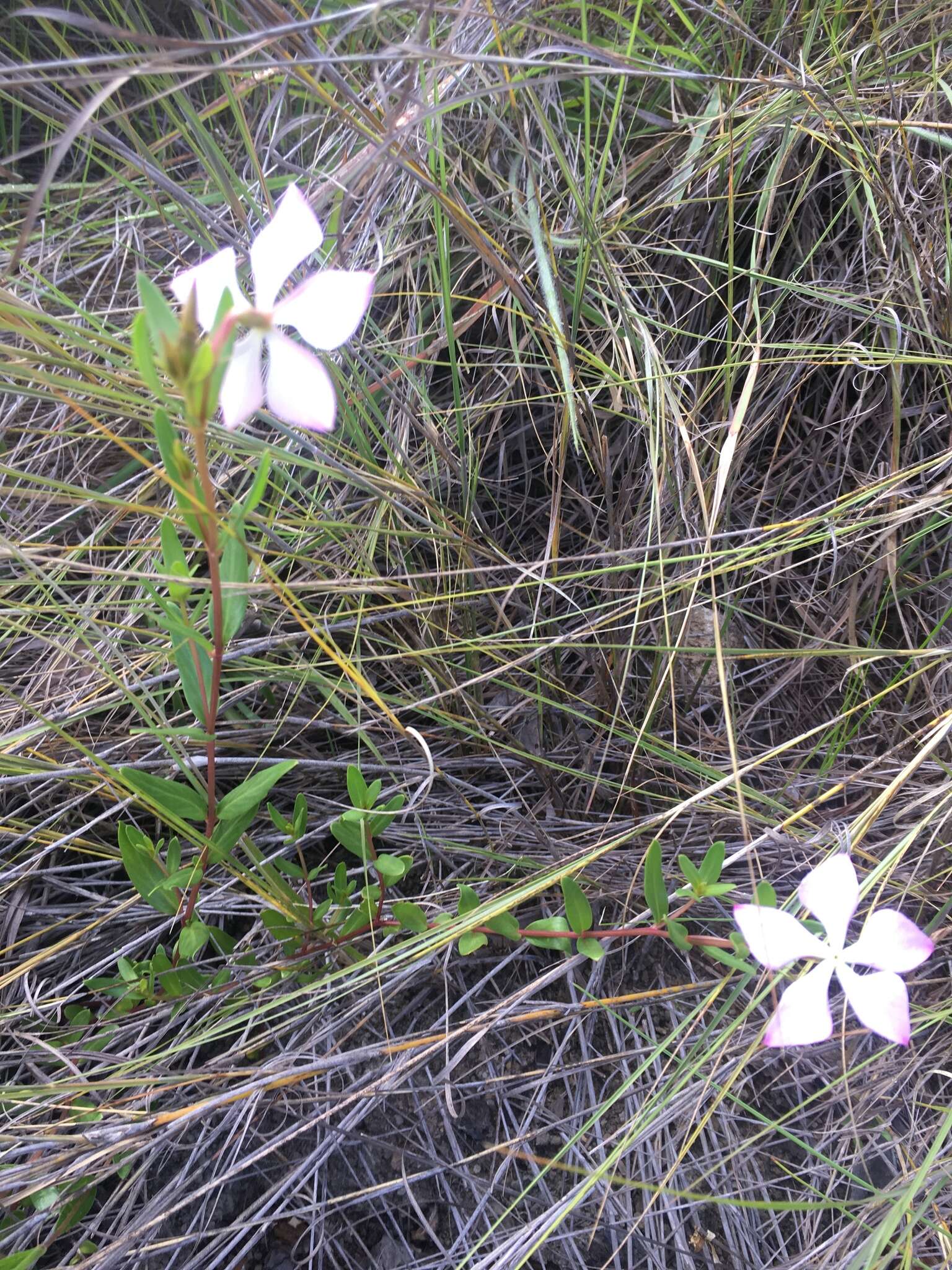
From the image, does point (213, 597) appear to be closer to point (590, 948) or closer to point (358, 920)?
point (358, 920)

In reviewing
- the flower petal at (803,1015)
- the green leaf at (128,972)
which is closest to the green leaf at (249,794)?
the green leaf at (128,972)

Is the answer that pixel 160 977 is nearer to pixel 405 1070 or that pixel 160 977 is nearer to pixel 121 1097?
pixel 121 1097

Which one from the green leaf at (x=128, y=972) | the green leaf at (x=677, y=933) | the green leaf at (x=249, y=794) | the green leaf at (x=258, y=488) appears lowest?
the green leaf at (x=128, y=972)

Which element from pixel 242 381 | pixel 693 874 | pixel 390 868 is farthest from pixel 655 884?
pixel 242 381

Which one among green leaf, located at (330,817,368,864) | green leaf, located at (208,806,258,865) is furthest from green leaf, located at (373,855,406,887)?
green leaf, located at (208,806,258,865)

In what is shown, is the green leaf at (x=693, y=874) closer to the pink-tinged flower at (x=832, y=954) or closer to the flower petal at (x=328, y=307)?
the pink-tinged flower at (x=832, y=954)

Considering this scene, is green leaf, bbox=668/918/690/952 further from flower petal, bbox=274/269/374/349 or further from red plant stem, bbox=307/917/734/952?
flower petal, bbox=274/269/374/349
